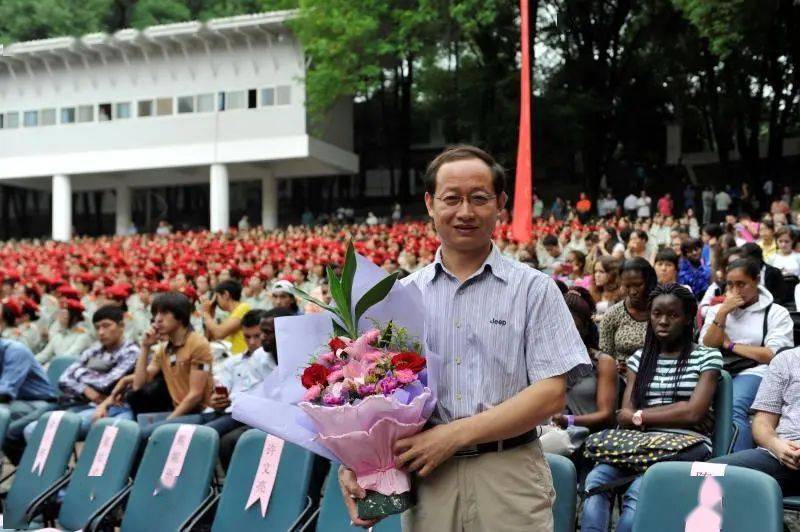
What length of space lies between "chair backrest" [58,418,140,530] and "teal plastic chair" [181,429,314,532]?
2.56 ft

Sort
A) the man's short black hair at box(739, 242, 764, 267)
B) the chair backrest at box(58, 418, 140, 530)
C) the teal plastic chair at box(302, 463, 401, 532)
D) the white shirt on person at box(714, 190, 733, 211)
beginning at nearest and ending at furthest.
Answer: the teal plastic chair at box(302, 463, 401, 532)
the chair backrest at box(58, 418, 140, 530)
the man's short black hair at box(739, 242, 764, 267)
the white shirt on person at box(714, 190, 733, 211)

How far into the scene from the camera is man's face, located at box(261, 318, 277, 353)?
21.1 ft

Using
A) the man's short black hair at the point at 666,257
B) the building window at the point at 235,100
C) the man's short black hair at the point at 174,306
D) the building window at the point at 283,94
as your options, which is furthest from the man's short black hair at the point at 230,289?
the building window at the point at 235,100

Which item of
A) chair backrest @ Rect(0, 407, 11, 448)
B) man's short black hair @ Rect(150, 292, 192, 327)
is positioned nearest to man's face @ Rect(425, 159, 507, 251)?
man's short black hair @ Rect(150, 292, 192, 327)

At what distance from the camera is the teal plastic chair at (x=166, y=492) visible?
15.3 feet

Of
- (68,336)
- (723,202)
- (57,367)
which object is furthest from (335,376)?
(723,202)

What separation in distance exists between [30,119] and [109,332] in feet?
126

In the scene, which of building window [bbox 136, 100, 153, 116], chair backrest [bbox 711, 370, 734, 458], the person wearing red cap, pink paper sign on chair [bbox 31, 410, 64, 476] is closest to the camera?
chair backrest [bbox 711, 370, 734, 458]

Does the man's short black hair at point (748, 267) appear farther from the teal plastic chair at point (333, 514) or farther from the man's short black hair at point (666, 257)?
the teal plastic chair at point (333, 514)

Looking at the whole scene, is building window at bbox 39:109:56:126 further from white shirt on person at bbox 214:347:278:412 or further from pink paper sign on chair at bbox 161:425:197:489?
pink paper sign on chair at bbox 161:425:197:489

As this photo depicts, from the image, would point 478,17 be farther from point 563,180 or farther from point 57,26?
point 57,26

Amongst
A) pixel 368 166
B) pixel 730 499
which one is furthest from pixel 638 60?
pixel 730 499

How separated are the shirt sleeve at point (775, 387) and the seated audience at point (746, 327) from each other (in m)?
1.42

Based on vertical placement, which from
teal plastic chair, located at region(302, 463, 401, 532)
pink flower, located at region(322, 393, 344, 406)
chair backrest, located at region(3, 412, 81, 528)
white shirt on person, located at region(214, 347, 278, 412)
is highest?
pink flower, located at region(322, 393, 344, 406)
